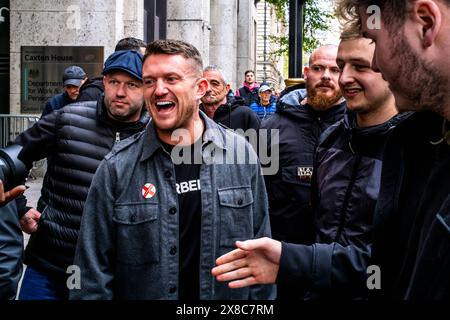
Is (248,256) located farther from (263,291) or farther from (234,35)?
(234,35)

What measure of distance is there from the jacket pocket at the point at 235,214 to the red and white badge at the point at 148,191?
32cm

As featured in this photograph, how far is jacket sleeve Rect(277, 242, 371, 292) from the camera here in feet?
8.77

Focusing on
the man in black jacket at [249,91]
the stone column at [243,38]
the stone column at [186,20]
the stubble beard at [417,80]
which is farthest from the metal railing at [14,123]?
the stone column at [243,38]

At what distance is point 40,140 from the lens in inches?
184

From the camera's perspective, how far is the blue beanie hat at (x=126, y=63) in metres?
4.80

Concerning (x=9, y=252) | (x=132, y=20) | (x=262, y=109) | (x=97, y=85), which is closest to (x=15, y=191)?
(x=9, y=252)

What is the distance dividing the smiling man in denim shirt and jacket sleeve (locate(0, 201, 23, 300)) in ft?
1.06

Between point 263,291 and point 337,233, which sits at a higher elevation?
point 337,233

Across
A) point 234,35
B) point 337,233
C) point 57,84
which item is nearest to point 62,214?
point 337,233

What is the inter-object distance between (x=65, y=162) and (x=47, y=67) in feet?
30.8

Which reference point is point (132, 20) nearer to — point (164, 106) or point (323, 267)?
point (164, 106)

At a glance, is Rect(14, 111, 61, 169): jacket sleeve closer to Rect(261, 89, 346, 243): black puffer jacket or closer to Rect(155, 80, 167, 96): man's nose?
Rect(155, 80, 167, 96): man's nose

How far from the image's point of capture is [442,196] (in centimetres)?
183
